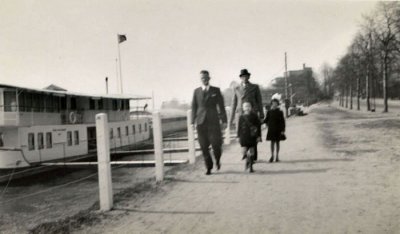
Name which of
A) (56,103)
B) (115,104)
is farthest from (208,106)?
(115,104)

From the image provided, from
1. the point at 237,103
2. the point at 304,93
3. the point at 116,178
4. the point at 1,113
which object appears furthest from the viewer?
the point at 304,93

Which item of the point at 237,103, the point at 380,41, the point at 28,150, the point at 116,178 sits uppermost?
the point at 380,41

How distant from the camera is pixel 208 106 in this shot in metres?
5.72

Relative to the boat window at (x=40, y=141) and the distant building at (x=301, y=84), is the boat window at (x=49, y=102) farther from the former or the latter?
the distant building at (x=301, y=84)

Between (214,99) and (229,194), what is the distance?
5.09ft

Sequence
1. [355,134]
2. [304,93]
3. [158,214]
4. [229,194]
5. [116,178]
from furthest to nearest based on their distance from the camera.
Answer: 1. [304,93]
2. [116,178]
3. [355,134]
4. [229,194]
5. [158,214]

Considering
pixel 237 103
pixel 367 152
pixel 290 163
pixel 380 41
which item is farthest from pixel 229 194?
pixel 380 41

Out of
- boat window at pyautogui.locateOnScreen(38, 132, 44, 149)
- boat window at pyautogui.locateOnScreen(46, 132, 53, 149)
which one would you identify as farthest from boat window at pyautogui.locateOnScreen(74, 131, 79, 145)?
boat window at pyautogui.locateOnScreen(38, 132, 44, 149)

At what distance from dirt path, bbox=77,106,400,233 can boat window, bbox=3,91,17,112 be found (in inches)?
598

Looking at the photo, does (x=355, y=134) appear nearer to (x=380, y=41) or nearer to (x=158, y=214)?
(x=380, y=41)

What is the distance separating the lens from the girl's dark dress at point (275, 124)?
8016mm

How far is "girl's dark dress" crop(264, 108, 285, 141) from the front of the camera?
8.02m

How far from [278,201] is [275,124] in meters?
3.73

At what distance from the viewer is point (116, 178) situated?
1725 centimetres
